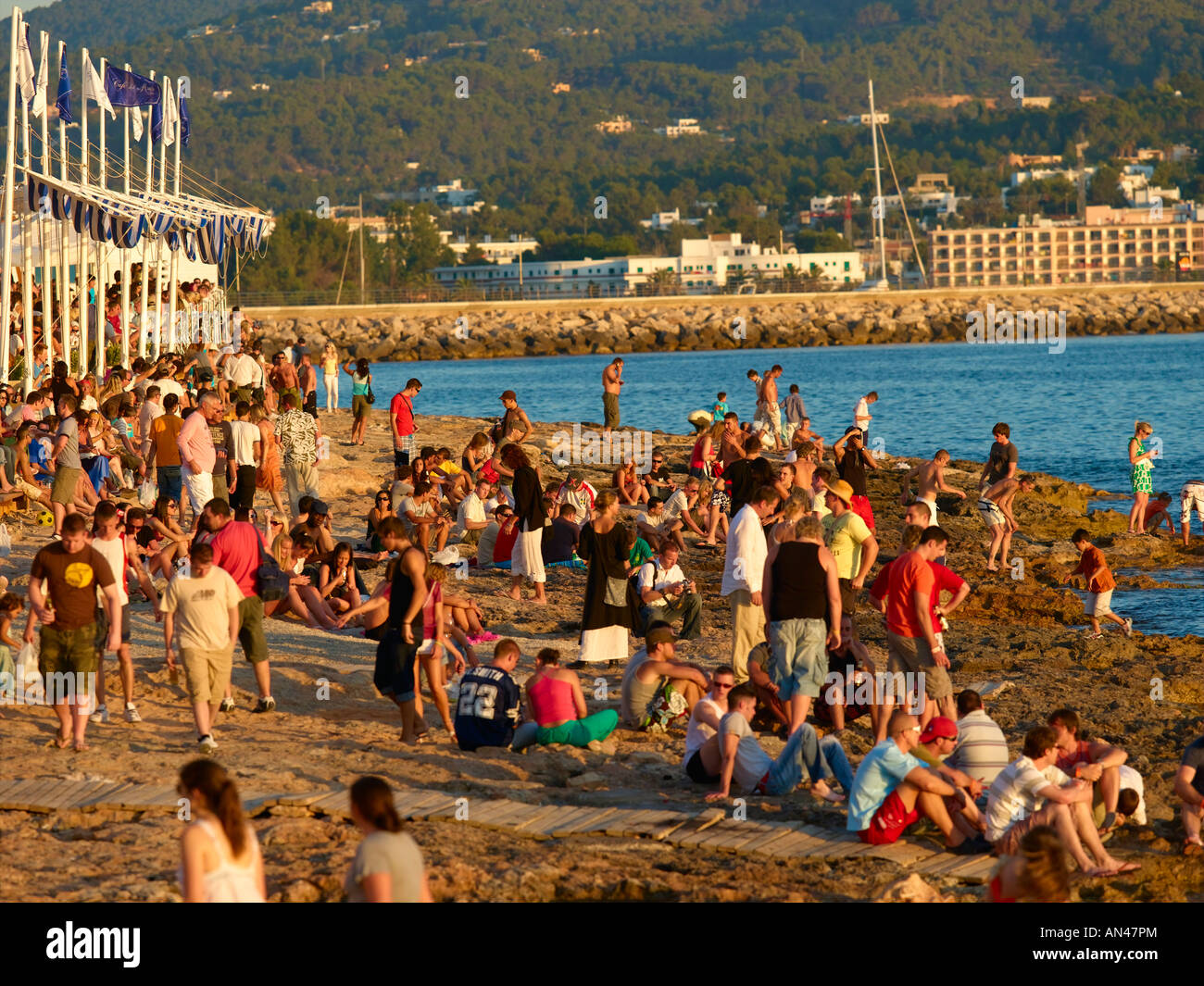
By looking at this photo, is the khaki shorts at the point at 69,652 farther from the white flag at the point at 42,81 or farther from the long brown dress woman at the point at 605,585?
the white flag at the point at 42,81

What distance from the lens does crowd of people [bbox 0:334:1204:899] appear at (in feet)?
27.0

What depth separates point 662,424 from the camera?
145ft

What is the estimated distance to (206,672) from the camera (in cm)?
931

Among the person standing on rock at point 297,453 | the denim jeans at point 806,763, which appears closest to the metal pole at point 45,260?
the person standing on rock at point 297,453

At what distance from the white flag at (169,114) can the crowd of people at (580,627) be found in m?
17.1

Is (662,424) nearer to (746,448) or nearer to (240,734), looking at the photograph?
(746,448)

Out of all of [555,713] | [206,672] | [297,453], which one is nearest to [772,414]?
[297,453]

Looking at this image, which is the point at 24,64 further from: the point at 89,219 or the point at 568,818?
the point at 568,818

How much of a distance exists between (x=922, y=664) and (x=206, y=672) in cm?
444

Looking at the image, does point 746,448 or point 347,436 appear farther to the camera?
point 347,436

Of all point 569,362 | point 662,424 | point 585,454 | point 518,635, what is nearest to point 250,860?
point 518,635

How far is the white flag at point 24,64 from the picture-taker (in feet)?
69.5

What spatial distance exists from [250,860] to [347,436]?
20316 millimetres

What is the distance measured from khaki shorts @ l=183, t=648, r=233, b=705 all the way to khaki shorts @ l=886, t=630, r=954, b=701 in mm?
4144
